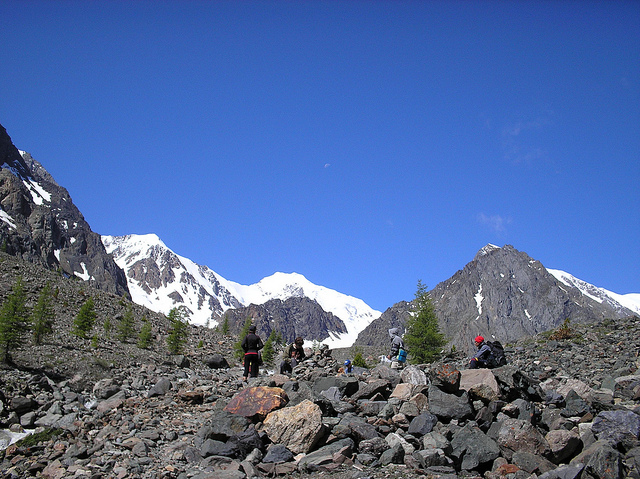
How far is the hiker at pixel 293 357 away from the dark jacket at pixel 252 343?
7.78 ft

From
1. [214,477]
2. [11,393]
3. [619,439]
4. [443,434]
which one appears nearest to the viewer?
[214,477]

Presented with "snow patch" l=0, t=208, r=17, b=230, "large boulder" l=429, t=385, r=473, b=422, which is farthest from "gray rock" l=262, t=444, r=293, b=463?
"snow patch" l=0, t=208, r=17, b=230

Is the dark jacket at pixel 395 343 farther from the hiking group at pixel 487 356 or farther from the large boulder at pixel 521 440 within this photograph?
the large boulder at pixel 521 440

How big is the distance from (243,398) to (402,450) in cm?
566

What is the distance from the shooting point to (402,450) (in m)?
10.8

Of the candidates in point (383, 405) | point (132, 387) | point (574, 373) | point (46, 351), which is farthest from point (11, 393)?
point (574, 373)

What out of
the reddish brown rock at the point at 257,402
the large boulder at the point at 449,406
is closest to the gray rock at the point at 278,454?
the reddish brown rock at the point at 257,402

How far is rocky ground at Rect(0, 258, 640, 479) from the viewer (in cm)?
1041

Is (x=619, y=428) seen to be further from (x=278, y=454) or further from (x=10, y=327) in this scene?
(x=10, y=327)

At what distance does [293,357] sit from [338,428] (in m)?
11.4

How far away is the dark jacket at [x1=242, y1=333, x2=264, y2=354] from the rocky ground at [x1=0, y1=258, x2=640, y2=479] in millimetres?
1740

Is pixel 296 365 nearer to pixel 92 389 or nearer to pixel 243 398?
pixel 243 398

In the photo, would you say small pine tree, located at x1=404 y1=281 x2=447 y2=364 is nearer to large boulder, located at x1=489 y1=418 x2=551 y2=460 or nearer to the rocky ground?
the rocky ground

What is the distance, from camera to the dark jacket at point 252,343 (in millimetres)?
19438
